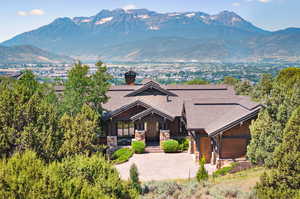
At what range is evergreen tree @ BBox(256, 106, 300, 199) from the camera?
11442mm

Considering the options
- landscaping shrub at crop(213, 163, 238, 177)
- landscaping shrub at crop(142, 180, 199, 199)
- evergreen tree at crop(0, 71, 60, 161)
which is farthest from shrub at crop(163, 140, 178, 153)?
evergreen tree at crop(0, 71, 60, 161)

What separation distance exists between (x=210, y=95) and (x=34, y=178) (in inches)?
1061

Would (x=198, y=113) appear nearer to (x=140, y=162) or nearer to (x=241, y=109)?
(x=241, y=109)

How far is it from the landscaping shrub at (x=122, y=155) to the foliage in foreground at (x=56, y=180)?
44.0ft

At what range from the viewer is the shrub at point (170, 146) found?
1081 inches

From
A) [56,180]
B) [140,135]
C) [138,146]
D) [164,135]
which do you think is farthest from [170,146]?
[56,180]

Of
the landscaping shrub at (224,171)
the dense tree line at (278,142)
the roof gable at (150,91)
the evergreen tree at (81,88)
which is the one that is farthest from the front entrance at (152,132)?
the dense tree line at (278,142)

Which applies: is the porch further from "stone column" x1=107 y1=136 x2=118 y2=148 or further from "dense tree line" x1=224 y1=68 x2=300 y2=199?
"dense tree line" x1=224 y1=68 x2=300 y2=199

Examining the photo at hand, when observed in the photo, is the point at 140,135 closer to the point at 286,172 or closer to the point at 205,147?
the point at 205,147

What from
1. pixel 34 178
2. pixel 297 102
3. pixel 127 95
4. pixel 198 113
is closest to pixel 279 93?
pixel 297 102

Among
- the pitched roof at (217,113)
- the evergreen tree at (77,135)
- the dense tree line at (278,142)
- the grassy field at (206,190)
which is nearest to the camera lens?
the dense tree line at (278,142)

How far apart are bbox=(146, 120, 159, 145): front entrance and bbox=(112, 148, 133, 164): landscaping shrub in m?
3.41

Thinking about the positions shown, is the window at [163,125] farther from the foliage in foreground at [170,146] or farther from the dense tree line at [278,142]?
the dense tree line at [278,142]

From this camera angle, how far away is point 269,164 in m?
14.6
